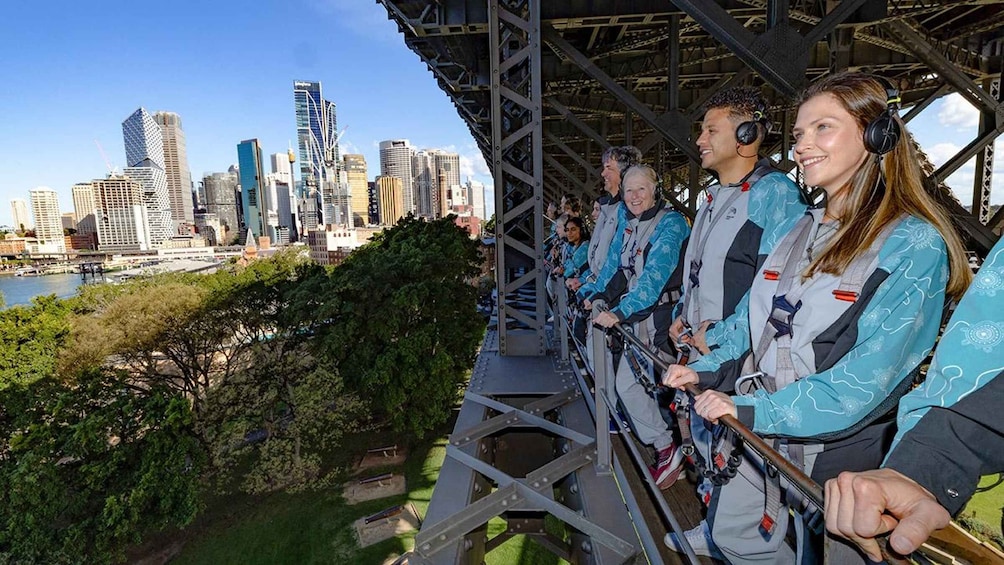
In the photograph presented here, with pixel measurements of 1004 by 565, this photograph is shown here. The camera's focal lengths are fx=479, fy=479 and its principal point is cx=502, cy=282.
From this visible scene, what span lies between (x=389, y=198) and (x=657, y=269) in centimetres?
15168

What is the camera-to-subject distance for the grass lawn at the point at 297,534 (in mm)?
12336

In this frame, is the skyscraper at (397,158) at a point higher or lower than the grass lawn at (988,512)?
higher

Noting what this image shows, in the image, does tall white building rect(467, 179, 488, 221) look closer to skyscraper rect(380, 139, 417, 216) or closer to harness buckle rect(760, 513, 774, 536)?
skyscraper rect(380, 139, 417, 216)

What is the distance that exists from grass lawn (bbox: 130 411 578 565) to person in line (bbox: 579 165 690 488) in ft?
31.2

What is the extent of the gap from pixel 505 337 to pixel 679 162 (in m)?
23.0

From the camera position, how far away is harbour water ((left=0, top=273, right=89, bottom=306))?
Answer: 61.3m

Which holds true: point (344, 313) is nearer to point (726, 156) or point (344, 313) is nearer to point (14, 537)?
point (14, 537)

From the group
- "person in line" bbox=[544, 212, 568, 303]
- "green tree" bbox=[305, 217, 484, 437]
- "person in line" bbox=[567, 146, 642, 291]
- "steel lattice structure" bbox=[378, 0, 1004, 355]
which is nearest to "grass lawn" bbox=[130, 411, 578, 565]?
"green tree" bbox=[305, 217, 484, 437]

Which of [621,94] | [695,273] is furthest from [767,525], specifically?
[621,94]

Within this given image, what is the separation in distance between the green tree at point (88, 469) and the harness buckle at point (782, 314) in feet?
49.9

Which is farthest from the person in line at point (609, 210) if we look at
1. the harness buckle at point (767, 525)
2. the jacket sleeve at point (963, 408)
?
the jacket sleeve at point (963, 408)

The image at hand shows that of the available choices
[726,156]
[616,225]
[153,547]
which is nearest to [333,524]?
[153,547]

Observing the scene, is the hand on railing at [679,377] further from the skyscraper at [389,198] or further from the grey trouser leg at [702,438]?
the skyscraper at [389,198]

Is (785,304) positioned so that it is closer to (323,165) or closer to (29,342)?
(29,342)
